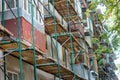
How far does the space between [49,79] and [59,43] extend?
269 centimetres

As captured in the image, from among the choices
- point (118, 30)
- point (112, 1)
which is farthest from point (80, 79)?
point (112, 1)

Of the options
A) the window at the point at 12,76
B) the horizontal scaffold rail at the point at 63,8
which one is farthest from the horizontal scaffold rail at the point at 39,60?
the horizontal scaffold rail at the point at 63,8

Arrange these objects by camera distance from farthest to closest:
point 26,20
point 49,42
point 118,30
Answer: point 49,42 < point 118,30 < point 26,20

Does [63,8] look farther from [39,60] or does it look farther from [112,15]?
[39,60]

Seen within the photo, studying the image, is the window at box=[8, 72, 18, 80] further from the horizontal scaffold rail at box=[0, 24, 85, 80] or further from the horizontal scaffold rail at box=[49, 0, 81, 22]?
the horizontal scaffold rail at box=[49, 0, 81, 22]

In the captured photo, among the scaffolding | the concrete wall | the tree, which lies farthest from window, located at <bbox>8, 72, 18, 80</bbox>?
the tree

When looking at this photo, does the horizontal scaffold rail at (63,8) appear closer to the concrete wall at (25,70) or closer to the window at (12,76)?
the concrete wall at (25,70)

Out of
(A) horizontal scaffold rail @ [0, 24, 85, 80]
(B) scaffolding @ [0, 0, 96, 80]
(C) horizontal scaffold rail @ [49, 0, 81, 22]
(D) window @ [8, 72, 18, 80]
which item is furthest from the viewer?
(C) horizontal scaffold rail @ [49, 0, 81, 22]

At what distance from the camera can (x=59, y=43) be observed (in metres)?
17.2

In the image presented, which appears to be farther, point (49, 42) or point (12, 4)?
point (49, 42)

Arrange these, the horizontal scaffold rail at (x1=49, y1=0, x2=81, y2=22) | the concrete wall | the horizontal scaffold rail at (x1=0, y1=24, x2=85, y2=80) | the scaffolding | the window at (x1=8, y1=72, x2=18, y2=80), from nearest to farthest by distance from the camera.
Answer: the scaffolding → the horizontal scaffold rail at (x1=0, y1=24, x2=85, y2=80) → the concrete wall → the window at (x1=8, y1=72, x2=18, y2=80) → the horizontal scaffold rail at (x1=49, y1=0, x2=81, y2=22)

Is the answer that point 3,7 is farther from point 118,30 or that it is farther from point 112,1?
point 118,30

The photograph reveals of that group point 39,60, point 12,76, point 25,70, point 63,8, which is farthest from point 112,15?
point 12,76

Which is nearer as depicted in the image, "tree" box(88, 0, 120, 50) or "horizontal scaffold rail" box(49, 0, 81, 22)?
"tree" box(88, 0, 120, 50)
